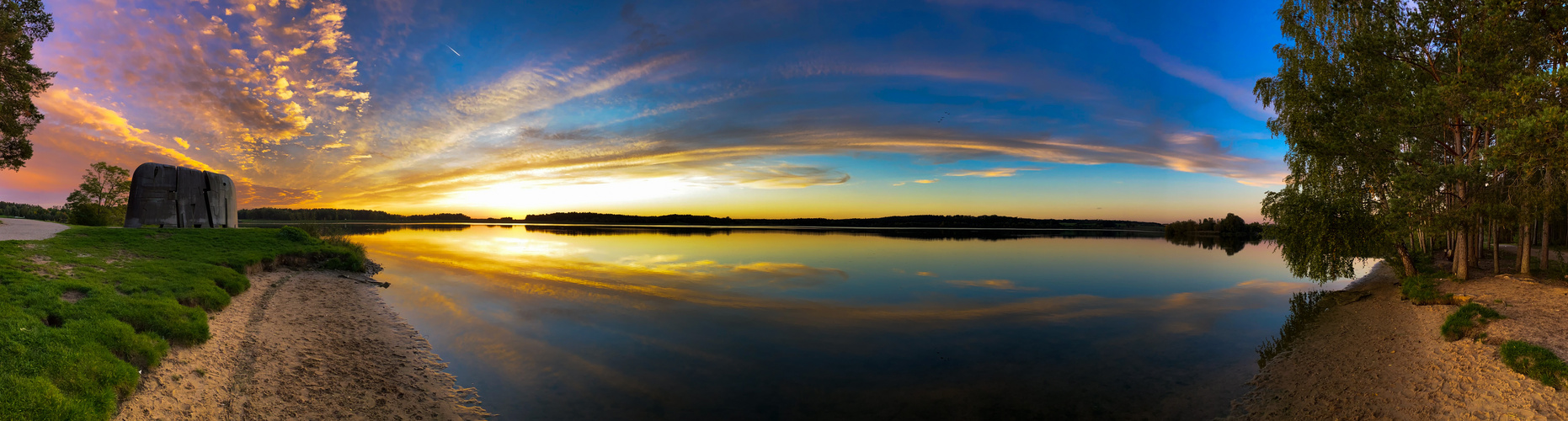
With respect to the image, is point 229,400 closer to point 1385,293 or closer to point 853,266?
point 853,266

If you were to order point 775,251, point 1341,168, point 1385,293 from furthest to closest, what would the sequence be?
1. point 775,251
2. point 1341,168
3. point 1385,293

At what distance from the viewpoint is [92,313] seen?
8.54 metres

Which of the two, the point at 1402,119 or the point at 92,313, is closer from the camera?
the point at 92,313

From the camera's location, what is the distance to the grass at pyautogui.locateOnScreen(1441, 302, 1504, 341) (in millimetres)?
10320

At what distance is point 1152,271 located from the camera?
3095 cm

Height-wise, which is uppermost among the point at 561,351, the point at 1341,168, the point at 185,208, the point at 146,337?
the point at 1341,168

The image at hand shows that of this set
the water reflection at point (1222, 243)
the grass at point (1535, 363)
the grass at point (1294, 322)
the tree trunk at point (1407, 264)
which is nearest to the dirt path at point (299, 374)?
the grass at point (1535, 363)

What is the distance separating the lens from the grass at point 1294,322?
490 inches

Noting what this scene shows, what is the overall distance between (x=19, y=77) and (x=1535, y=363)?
44.9m

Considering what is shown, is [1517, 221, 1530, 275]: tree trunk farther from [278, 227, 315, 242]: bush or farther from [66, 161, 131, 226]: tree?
[66, 161, 131, 226]: tree

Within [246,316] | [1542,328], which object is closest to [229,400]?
[246,316]

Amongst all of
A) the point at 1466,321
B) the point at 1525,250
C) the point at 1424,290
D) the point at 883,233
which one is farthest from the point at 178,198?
the point at 883,233

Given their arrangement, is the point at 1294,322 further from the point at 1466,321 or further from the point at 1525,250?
the point at 1525,250

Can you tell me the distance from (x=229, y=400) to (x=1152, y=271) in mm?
39077
